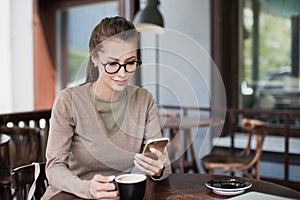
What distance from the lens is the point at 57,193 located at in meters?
1.42

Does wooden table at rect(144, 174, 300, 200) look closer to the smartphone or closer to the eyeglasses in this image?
the smartphone

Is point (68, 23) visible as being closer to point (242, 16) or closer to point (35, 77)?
point (35, 77)

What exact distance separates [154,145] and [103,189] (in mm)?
212

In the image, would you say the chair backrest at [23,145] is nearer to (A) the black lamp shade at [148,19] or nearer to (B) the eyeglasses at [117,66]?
(A) the black lamp shade at [148,19]

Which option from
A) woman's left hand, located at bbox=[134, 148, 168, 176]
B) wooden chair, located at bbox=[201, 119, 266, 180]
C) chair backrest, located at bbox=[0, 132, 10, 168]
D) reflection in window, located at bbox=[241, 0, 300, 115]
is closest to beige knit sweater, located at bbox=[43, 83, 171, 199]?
woman's left hand, located at bbox=[134, 148, 168, 176]

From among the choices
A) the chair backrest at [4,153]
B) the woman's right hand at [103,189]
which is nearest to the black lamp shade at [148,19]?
the chair backrest at [4,153]

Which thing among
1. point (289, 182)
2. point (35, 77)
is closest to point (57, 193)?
point (289, 182)

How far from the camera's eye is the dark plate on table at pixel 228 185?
136cm

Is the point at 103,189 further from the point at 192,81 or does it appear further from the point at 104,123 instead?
the point at 192,81

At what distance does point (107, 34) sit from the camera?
1501 millimetres

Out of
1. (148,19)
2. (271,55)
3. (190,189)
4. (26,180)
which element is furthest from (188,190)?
(271,55)

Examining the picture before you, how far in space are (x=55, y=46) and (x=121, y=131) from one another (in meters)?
4.51

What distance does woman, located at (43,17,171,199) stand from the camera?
1419 millimetres

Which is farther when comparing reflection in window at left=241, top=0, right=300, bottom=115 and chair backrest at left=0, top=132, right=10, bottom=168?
reflection in window at left=241, top=0, right=300, bottom=115
